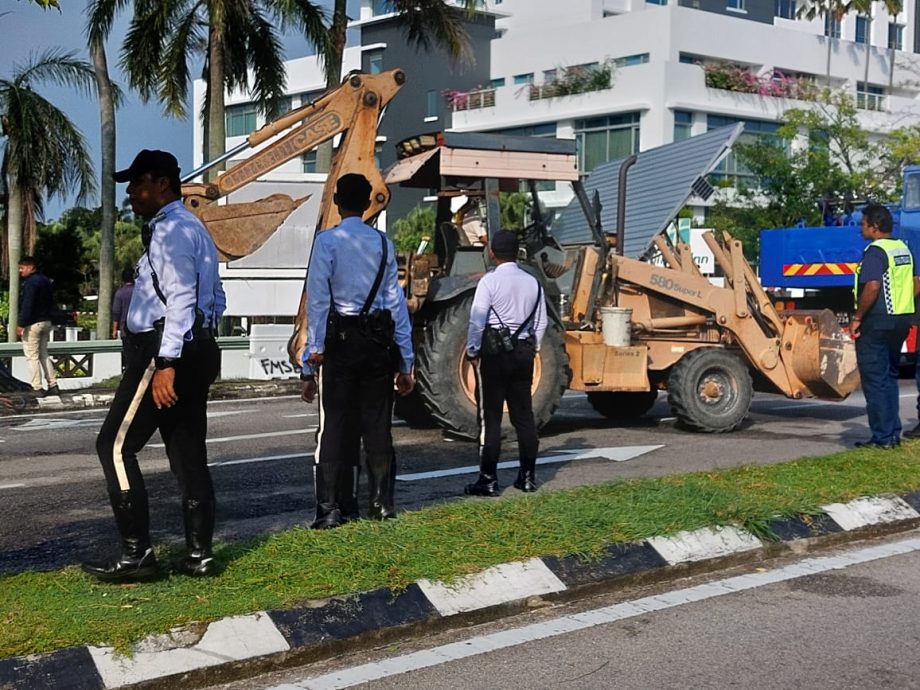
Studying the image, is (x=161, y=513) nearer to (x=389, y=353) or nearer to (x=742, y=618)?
(x=389, y=353)

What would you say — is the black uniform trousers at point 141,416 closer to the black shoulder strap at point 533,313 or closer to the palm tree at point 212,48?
the black shoulder strap at point 533,313

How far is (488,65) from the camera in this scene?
172ft

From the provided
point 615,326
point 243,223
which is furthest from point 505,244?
point 243,223

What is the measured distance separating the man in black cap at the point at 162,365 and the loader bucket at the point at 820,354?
26.4 feet

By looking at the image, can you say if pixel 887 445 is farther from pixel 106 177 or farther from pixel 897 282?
pixel 106 177

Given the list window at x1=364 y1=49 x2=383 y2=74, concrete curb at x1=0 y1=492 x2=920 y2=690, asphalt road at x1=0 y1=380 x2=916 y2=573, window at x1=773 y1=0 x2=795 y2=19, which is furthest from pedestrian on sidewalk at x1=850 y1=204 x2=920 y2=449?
window at x1=773 y1=0 x2=795 y2=19

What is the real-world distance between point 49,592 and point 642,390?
743 centimetres

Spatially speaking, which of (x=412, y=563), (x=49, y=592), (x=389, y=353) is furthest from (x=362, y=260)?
(x=49, y=592)

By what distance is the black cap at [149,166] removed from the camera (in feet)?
18.0

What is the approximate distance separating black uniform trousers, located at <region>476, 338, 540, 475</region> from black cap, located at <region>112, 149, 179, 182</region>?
3.09 m

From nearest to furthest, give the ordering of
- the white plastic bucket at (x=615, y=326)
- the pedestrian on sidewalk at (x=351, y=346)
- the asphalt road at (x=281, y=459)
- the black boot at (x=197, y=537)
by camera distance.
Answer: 1. the black boot at (x=197, y=537)
2. the pedestrian on sidewalk at (x=351, y=346)
3. the asphalt road at (x=281, y=459)
4. the white plastic bucket at (x=615, y=326)

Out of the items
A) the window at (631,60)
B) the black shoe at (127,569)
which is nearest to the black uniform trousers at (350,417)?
the black shoe at (127,569)

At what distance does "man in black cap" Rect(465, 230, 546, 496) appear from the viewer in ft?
26.7

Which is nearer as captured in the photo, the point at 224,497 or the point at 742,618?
the point at 742,618
